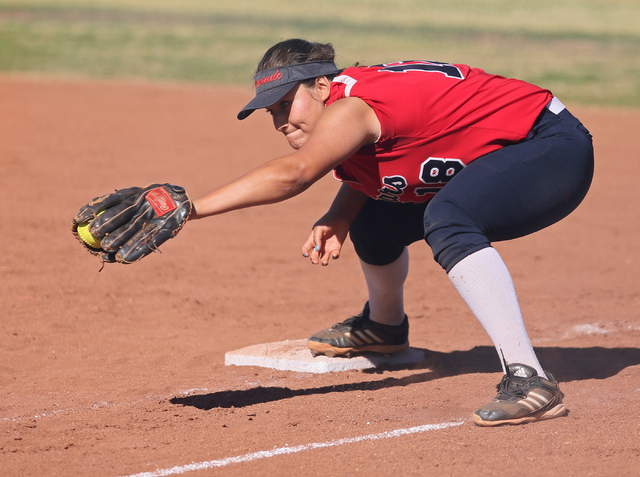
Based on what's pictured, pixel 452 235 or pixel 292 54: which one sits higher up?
pixel 292 54

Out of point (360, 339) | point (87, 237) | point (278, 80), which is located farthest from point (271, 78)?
point (360, 339)

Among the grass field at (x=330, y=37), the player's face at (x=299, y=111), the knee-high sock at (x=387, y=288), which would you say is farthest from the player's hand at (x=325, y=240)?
the grass field at (x=330, y=37)

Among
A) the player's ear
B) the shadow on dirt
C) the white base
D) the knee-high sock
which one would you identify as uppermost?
the player's ear

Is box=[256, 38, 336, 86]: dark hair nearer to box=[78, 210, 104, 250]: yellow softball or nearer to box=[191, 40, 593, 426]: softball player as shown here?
box=[191, 40, 593, 426]: softball player

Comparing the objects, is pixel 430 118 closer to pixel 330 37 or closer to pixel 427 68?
pixel 427 68

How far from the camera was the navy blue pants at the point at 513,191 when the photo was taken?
2496 mm

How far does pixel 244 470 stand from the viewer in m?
2.25

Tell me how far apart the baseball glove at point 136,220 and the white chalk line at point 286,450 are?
64cm

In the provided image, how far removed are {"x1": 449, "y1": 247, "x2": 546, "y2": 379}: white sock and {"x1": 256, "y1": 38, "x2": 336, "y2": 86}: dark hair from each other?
845mm

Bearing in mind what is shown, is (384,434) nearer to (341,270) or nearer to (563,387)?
(563,387)

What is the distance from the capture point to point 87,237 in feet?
8.00

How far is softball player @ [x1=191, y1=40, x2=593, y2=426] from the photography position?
238 cm

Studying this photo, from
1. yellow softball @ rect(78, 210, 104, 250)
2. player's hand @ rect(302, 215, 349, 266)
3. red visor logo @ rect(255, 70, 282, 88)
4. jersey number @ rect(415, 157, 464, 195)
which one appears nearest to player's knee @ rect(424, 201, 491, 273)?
jersey number @ rect(415, 157, 464, 195)

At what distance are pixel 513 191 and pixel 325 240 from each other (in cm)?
80
